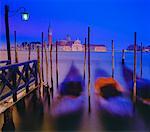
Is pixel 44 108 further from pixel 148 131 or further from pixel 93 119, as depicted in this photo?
pixel 148 131

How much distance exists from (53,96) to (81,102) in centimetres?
121

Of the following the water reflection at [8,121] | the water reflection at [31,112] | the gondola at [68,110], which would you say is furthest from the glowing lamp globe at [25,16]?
the water reflection at [8,121]

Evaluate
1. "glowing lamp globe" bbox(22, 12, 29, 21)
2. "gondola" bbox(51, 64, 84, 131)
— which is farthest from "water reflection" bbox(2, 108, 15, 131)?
"glowing lamp globe" bbox(22, 12, 29, 21)

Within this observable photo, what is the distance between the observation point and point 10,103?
456 centimetres

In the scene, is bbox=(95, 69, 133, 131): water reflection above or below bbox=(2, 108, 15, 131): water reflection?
below

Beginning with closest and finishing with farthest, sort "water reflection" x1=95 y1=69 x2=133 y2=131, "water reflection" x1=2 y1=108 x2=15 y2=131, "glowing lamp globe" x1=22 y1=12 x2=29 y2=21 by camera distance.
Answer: "water reflection" x1=2 y1=108 x2=15 y2=131 < "water reflection" x1=95 y1=69 x2=133 y2=131 < "glowing lamp globe" x1=22 y1=12 x2=29 y2=21

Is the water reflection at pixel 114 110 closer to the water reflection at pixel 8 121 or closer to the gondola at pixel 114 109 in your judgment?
the gondola at pixel 114 109

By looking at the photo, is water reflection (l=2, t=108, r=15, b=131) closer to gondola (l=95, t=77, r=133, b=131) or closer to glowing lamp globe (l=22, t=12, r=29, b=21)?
Result: gondola (l=95, t=77, r=133, b=131)

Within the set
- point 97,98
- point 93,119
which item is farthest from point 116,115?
point 97,98

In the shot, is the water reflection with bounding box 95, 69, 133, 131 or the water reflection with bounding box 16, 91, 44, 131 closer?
the water reflection with bounding box 16, 91, 44, 131

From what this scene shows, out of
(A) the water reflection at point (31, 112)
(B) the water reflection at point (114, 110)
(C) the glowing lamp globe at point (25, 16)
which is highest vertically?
(C) the glowing lamp globe at point (25, 16)

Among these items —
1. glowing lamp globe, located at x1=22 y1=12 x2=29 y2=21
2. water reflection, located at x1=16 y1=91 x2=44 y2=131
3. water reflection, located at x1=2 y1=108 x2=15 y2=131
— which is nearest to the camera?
water reflection, located at x1=2 y1=108 x2=15 y2=131

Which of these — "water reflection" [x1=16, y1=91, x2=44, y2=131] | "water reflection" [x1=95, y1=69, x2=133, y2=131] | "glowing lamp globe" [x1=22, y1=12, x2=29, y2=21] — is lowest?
"water reflection" [x1=95, y1=69, x2=133, y2=131]

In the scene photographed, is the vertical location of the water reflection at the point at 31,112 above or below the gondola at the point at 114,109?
above
